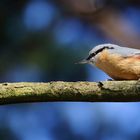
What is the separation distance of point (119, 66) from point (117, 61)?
0.03 meters

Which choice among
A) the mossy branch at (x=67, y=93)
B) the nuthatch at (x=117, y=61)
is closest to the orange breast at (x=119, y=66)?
the nuthatch at (x=117, y=61)

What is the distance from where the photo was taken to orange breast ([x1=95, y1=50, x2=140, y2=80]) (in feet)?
5.61

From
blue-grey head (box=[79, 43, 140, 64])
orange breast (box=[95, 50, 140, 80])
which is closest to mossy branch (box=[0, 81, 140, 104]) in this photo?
orange breast (box=[95, 50, 140, 80])

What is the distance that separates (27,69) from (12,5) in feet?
1.48

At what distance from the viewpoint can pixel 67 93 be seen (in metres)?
1.38

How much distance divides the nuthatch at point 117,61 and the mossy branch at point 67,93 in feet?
1.00

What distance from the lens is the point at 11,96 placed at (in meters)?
1.36

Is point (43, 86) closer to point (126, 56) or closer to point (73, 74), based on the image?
point (126, 56)

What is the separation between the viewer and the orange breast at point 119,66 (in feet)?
5.61

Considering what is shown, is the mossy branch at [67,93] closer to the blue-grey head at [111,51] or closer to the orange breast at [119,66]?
the orange breast at [119,66]

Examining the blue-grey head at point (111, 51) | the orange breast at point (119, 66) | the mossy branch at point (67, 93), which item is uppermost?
the blue-grey head at point (111, 51)

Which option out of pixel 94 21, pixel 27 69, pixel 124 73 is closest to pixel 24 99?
pixel 124 73

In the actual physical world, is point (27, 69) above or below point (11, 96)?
above

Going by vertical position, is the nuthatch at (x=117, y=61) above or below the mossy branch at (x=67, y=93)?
above
